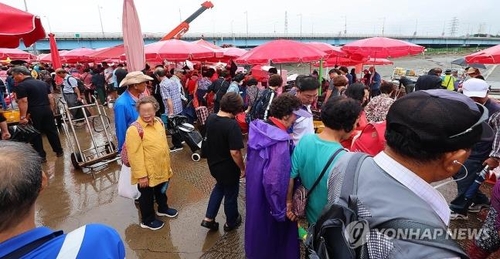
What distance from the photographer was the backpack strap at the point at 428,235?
871 mm

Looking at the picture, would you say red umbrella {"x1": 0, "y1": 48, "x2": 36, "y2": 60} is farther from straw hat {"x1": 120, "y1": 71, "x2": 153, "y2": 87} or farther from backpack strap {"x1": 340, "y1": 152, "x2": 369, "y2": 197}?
backpack strap {"x1": 340, "y1": 152, "x2": 369, "y2": 197}

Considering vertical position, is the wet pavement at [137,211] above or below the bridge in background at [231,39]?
below

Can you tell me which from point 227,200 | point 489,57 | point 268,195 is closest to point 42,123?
point 227,200

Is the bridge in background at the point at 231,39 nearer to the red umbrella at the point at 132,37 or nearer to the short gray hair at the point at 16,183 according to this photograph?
the red umbrella at the point at 132,37

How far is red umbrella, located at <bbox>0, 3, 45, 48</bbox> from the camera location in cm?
244

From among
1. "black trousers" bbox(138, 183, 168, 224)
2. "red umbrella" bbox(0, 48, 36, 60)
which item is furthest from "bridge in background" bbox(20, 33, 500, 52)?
"black trousers" bbox(138, 183, 168, 224)

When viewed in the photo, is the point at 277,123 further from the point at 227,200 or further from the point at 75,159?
the point at 75,159

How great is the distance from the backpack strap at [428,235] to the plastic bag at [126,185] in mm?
3304

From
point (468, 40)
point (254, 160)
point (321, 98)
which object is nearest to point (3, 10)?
point (254, 160)

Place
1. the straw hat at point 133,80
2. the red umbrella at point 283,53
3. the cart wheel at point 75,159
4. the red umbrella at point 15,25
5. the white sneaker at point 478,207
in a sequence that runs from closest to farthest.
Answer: the red umbrella at point 15,25 → the white sneaker at point 478,207 → the straw hat at point 133,80 → the cart wheel at point 75,159 → the red umbrella at point 283,53

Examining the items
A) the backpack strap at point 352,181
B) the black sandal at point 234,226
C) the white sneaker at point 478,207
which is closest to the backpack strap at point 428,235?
the backpack strap at point 352,181

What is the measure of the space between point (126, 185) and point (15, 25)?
2.03 meters

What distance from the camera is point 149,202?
3404mm

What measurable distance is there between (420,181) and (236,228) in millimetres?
2760
